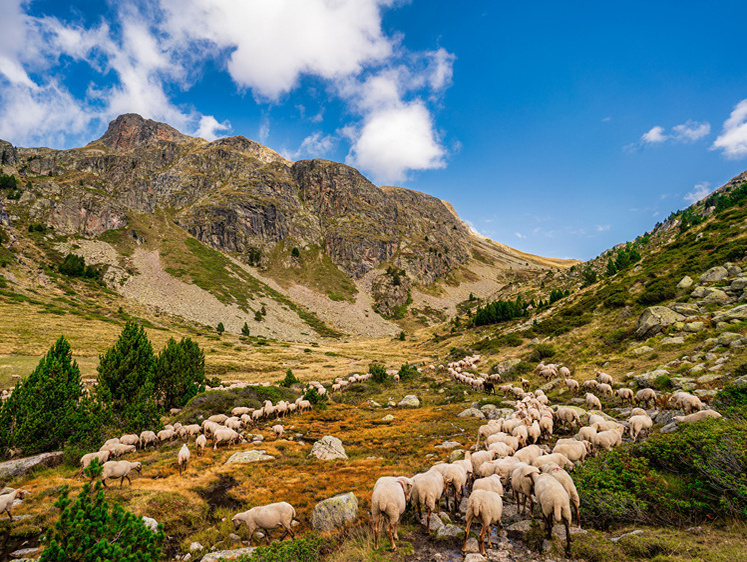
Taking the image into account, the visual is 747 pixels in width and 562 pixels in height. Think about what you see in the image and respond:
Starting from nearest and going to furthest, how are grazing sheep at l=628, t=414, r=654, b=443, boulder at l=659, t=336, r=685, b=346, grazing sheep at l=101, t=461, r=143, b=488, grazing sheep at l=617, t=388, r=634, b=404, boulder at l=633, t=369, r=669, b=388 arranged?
grazing sheep at l=628, t=414, r=654, b=443 < grazing sheep at l=101, t=461, r=143, b=488 < grazing sheep at l=617, t=388, r=634, b=404 < boulder at l=633, t=369, r=669, b=388 < boulder at l=659, t=336, r=685, b=346

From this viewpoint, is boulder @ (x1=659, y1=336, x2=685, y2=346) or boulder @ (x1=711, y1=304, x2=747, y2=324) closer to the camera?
boulder @ (x1=711, y1=304, x2=747, y2=324)

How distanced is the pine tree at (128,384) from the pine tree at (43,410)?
2131 mm

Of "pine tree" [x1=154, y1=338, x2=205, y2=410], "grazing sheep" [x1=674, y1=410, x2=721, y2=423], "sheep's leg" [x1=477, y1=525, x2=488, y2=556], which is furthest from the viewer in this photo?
"pine tree" [x1=154, y1=338, x2=205, y2=410]

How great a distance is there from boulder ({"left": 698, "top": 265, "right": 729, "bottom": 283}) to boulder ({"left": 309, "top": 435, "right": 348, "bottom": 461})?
35.8 metres

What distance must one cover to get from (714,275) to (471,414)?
27.4 metres

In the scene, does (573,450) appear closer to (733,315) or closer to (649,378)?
(649,378)

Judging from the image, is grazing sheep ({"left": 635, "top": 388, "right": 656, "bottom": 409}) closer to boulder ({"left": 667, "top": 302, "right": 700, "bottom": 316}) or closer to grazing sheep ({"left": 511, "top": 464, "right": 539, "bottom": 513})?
grazing sheep ({"left": 511, "top": 464, "right": 539, "bottom": 513})

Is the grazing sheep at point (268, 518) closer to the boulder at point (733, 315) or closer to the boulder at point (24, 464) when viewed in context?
the boulder at point (24, 464)

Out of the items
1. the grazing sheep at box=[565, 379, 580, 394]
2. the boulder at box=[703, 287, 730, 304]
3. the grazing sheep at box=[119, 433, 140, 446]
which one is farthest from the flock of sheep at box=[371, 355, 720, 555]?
the grazing sheep at box=[119, 433, 140, 446]

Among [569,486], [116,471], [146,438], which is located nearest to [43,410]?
[146,438]

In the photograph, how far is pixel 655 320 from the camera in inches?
994

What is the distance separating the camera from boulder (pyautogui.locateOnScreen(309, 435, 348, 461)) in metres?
16.4

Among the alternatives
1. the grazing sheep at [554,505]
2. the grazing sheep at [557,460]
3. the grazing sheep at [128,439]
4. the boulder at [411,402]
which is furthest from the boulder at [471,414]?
the grazing sheep at [128,439]

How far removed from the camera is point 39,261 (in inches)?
3804
